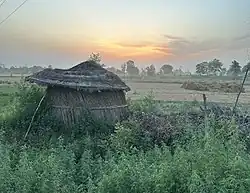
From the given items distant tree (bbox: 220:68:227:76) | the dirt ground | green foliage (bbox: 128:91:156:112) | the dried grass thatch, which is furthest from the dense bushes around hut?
distant tree (bbox: 220:68:227:76)

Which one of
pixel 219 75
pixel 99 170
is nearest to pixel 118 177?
pixel 99 170

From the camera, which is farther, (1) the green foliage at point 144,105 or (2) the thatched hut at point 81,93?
(1) the green foliage at point 144,105

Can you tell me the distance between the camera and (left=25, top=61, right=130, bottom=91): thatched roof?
12180mm

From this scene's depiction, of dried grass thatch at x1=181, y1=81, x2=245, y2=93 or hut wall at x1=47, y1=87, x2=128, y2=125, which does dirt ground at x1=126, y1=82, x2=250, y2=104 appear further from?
hut wall at x1=47, y1=87, x2=128, y2=125

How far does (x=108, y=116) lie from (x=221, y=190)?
733 centimetres

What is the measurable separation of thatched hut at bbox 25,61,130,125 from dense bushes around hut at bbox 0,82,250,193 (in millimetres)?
408

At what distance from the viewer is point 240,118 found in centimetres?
1083

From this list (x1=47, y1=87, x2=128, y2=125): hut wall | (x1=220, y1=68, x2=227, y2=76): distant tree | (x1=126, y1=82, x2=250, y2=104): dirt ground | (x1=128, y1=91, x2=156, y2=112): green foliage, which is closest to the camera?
(x1=47, y1=87, x2=128, y2=125): hut wall

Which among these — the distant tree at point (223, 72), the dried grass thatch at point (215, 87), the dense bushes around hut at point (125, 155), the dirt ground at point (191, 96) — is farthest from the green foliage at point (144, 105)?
the distant tree at point (223, 72)

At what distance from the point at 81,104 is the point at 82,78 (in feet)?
2.59

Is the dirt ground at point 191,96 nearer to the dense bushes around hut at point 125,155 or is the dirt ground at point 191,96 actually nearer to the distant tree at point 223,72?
the dense bushes around hut at point 125,155

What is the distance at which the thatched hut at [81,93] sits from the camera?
12258 mm

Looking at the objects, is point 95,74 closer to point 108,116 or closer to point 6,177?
point 108,116

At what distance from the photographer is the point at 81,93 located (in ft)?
40.6
